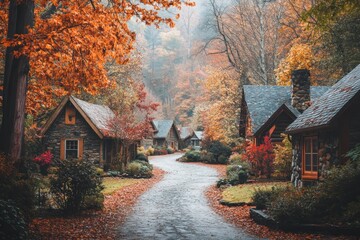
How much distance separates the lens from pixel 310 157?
49.9 ft

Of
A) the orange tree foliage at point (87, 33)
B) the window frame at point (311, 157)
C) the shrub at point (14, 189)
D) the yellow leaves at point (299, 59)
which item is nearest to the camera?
the shrub at point (14, 189)

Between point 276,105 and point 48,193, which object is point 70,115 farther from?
point 48,193

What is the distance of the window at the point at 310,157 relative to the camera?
1477 cm

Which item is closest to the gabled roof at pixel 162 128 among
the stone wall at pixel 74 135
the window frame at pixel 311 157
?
the stone wall at pixel 74 135

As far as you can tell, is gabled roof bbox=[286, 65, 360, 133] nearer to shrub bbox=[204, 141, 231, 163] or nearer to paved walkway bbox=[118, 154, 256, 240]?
paved walkway bbox=[118, 154, 256, 240]

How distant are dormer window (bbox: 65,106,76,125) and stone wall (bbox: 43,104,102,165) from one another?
10.1 inches

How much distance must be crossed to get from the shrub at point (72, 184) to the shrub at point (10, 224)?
4924 millimetres

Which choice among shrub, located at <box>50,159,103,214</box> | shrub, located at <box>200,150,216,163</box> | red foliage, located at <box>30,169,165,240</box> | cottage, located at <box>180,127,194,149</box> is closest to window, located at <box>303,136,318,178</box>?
red foliage, located at <box>30,169,165,240</box>

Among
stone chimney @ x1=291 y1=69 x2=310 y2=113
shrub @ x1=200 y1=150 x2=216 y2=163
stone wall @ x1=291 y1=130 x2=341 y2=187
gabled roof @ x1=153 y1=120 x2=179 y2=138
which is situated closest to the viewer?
stone wall @ x1=291 y1=130 x2=341 y2=187

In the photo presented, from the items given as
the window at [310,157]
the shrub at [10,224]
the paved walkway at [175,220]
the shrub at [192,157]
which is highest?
the window at [310,157]

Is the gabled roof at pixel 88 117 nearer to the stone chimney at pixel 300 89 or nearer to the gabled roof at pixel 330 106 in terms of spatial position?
the stone chimney at pixel 300 89

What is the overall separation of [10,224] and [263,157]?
17510 mm

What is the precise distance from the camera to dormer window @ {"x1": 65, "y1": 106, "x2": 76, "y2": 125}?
27.8m

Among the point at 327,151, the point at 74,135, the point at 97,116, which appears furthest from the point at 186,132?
the point at 327,151
